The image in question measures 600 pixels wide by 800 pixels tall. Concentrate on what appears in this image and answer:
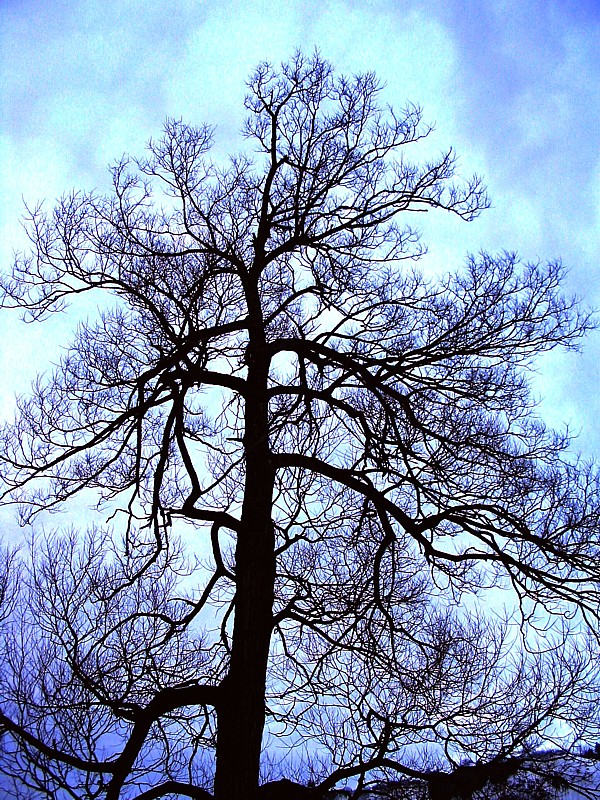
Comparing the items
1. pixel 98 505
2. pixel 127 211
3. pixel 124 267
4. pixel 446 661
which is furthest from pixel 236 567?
pixel 127 211

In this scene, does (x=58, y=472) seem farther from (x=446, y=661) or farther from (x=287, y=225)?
(x=446, y=661)

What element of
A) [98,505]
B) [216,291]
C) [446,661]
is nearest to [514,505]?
[446,661]

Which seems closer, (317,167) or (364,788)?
(364,788)

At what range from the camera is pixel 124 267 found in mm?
6074

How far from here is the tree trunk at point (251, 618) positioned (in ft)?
16.5

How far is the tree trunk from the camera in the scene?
5016mm

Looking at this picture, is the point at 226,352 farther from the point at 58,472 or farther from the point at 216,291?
the point at 58,472

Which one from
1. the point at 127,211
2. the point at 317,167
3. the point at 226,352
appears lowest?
the point at 226,352

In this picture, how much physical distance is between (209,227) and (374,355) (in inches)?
64.0

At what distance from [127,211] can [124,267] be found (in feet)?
1.58

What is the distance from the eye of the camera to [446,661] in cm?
605

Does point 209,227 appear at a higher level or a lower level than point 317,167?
lower

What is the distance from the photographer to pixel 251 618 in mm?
5352

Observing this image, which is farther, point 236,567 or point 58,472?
point 58,472
